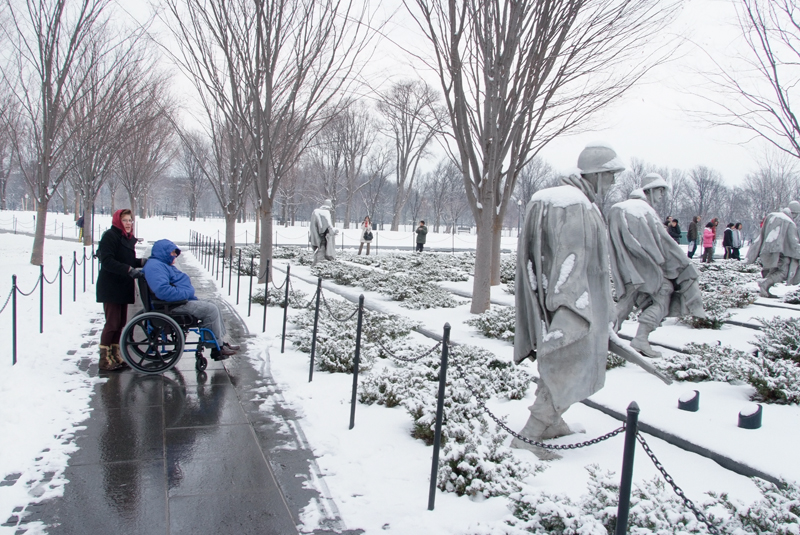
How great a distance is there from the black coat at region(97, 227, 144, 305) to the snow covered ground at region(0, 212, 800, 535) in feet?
2.92

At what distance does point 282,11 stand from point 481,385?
9.99 m

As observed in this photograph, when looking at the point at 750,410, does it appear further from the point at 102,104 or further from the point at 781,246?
the point at 102,104

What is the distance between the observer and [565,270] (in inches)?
149

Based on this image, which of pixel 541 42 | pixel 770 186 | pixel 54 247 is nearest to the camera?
pixel 541 42

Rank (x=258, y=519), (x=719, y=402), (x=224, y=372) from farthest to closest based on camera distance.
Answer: (x=224, y=372)
(x=719, y=402)
(x=258, y=519)

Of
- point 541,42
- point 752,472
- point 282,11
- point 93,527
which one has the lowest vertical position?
point 93,527

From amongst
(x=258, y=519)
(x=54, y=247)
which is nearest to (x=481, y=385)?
(x=258, y=519)

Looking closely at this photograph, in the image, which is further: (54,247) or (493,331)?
(54,247)

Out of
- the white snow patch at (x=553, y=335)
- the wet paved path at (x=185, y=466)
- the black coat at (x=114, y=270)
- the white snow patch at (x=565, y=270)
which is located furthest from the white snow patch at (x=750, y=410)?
the black coat at (x=114, y=270)

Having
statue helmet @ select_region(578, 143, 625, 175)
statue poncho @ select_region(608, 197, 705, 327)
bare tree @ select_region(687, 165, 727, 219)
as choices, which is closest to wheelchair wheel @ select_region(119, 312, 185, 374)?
statue helmet @ select_region(578, 143, 625, 175)

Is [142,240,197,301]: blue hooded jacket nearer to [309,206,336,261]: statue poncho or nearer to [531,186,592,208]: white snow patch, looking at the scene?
[531,186,592,208]: white snow patch

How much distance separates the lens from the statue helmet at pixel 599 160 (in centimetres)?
410

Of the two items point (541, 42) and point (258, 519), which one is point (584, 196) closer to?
point (258, 519)

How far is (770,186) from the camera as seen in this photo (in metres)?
46.9
